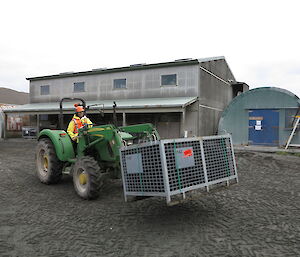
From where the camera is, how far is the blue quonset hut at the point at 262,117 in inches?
601

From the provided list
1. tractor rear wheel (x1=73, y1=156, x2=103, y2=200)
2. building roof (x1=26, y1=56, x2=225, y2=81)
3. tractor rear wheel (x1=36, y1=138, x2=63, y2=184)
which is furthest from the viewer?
building roof (x1=26, y1=56, x2=225, y2=81)

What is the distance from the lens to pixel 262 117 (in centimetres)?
1603

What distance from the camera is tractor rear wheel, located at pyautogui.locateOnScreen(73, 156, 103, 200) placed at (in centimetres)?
550

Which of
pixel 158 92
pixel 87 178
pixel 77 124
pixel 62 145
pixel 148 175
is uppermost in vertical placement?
pixel 158 92

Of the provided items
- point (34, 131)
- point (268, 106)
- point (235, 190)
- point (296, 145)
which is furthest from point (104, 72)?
point (235, 190)

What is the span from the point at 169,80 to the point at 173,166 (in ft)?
47.3

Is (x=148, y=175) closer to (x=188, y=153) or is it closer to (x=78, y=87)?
(x=188, y=153)

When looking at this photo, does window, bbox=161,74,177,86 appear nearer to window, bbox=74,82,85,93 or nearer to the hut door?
the hut door

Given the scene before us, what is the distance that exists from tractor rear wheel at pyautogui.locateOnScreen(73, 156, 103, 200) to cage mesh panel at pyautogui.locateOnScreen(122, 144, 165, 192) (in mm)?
1151

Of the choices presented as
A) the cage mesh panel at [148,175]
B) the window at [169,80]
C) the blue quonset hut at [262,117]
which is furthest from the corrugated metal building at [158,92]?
the cage mesh panel at [148,175]

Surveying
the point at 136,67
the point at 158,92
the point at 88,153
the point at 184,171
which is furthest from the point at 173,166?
the point at 136,67

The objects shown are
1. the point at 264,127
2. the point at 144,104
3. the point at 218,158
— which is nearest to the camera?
the point at 218,158

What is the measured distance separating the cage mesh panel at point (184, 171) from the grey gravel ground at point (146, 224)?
2.07 ft

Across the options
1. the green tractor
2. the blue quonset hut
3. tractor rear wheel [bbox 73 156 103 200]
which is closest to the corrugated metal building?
the blue quonset hut
